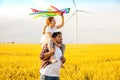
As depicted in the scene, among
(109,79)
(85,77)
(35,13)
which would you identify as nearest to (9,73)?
(85,77)

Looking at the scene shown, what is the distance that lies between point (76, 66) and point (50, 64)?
5.35 metres

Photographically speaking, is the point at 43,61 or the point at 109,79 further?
the point at 109,79

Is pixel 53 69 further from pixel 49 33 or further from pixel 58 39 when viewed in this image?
pixel 49 33

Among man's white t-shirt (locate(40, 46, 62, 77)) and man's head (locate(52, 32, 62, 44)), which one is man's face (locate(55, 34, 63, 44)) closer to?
man's head (locate(52, 32, 62, 44))

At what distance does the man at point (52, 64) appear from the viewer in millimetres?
5969

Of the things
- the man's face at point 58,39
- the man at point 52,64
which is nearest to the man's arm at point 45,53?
the man at point 52,64

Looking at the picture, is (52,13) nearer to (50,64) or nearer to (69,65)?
(50,64)

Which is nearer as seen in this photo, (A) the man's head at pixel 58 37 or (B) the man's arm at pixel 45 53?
(B) the man's arm at pixel 45 53

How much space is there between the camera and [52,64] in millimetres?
5973

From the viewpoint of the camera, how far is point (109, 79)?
29.1 ft

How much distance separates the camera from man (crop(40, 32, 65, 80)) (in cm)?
597

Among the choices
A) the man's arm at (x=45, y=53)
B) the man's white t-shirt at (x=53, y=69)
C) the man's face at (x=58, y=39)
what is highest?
the man's face at (x=58, y=39)

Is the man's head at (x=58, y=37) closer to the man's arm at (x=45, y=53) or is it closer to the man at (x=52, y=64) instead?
the man at (x=52, y=64)

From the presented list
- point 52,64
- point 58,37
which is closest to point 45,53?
point 52,64
